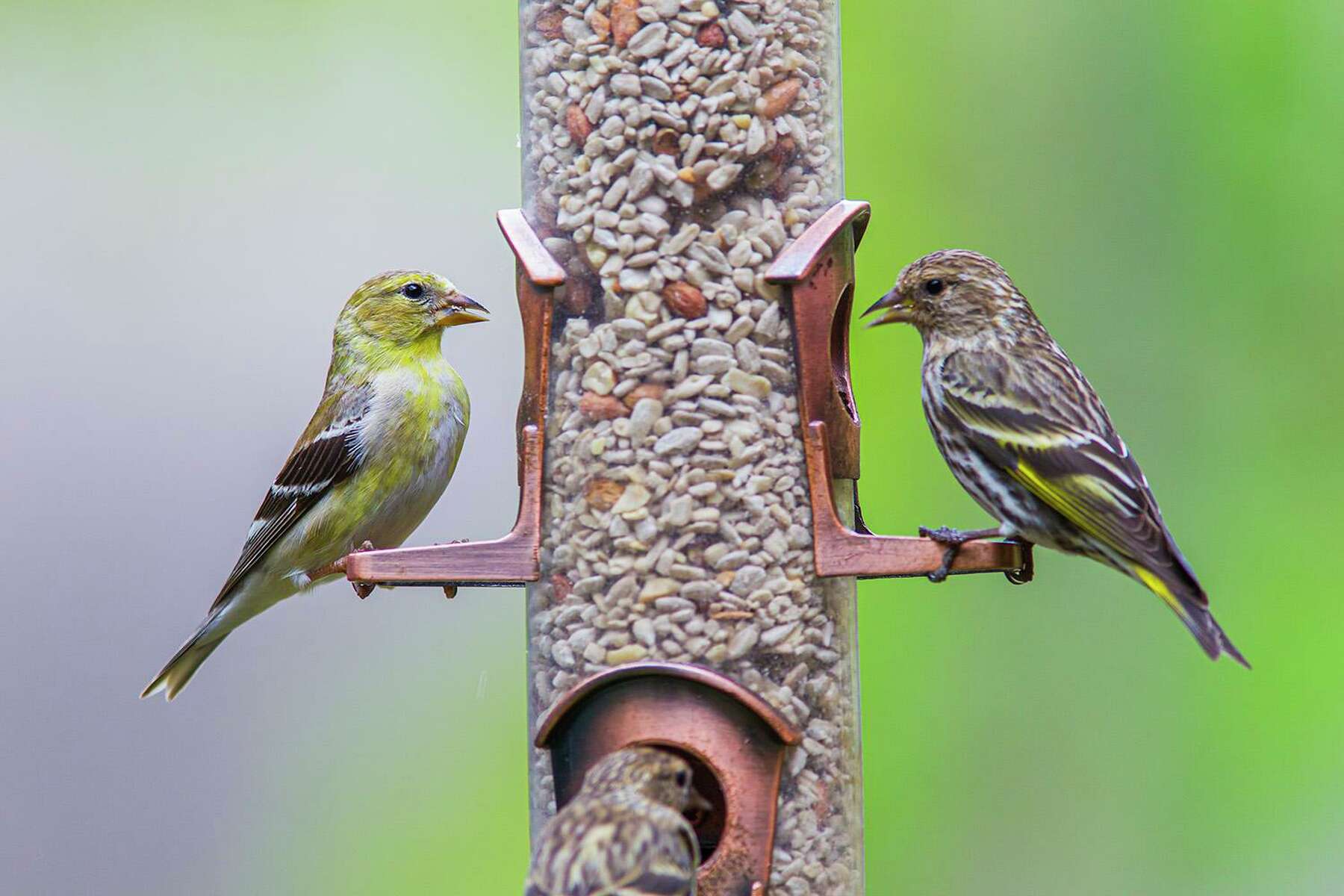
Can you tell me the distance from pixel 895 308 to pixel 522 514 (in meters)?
1.66

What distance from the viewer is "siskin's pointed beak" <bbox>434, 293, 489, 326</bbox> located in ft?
22.9

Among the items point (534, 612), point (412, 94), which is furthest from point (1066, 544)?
point (412, 94)

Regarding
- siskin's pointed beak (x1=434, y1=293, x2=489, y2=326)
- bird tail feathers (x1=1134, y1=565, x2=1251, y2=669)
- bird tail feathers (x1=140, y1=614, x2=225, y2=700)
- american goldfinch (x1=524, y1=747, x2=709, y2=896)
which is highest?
siskin's pointed beak (x1=434, y1=293, x2=489, y2=326)

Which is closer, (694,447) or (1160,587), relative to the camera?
(694,447)

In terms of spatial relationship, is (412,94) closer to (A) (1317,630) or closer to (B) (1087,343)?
(B) (1087,343)

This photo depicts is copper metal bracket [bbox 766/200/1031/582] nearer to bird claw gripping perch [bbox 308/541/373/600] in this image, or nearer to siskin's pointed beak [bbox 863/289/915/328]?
siskin's pointed beak [bbox 863/289/915/328]

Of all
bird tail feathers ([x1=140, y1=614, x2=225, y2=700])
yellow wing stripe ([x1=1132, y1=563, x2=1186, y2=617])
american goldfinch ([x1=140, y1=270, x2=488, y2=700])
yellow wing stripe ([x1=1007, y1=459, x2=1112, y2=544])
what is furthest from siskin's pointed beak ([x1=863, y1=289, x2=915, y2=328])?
bird tail feathers ([x1=140, y1=614, x2=225, y2=700])

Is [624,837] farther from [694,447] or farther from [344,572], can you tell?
[344,572]

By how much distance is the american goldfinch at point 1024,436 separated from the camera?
18.1 ft

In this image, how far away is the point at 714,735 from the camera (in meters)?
5.20

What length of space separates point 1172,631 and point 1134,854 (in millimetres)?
1134

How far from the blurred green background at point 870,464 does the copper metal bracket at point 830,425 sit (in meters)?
2.90

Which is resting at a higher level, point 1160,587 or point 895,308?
point 895,308

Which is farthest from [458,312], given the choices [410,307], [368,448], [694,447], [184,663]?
[694,447]
